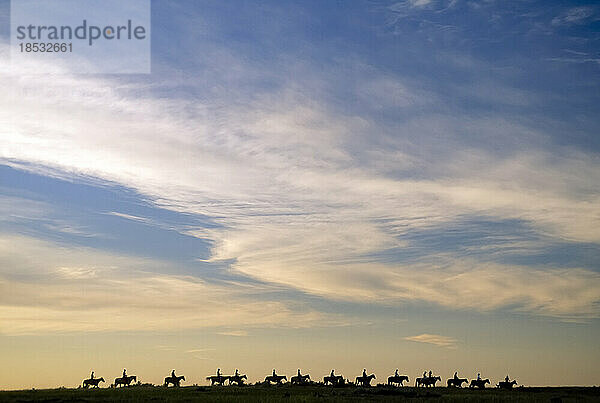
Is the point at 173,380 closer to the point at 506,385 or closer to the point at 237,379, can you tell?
the point at 237,379

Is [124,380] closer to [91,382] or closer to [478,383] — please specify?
[91,382]

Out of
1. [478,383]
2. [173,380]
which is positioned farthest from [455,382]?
[173,380]

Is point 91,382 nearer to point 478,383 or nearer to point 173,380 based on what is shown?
point 173,380

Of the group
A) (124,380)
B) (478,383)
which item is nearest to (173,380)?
(124,380)

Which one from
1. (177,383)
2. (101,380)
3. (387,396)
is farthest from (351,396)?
(101,380)

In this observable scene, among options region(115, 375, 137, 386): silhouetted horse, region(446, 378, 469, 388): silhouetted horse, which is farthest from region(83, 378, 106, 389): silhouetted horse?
region(446, 378, 469, 388): silhouetted horse

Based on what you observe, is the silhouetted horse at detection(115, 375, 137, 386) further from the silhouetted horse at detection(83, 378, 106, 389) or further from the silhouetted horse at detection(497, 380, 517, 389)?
the silhouetted horse at detection(497, 380, 517, 389)

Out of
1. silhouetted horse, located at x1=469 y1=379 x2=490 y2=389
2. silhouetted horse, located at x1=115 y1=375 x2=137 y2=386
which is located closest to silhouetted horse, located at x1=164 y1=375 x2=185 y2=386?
silhouetted horse, located at x1=115 y1=375 x2=137 y2=386

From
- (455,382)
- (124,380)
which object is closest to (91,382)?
(124,380)

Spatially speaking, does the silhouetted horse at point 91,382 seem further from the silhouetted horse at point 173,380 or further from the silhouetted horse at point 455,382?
the silhouetted horse at point 455,382

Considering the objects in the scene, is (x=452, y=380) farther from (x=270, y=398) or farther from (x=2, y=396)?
(x=2, y=396)

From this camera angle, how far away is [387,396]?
206ft

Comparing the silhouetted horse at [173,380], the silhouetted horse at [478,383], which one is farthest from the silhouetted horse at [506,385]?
the silhouetted horse at [173,380]

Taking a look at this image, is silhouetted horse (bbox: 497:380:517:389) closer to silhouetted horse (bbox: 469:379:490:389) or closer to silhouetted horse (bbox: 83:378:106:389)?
silhouetted horse (bbox: 469:379:490:389)
